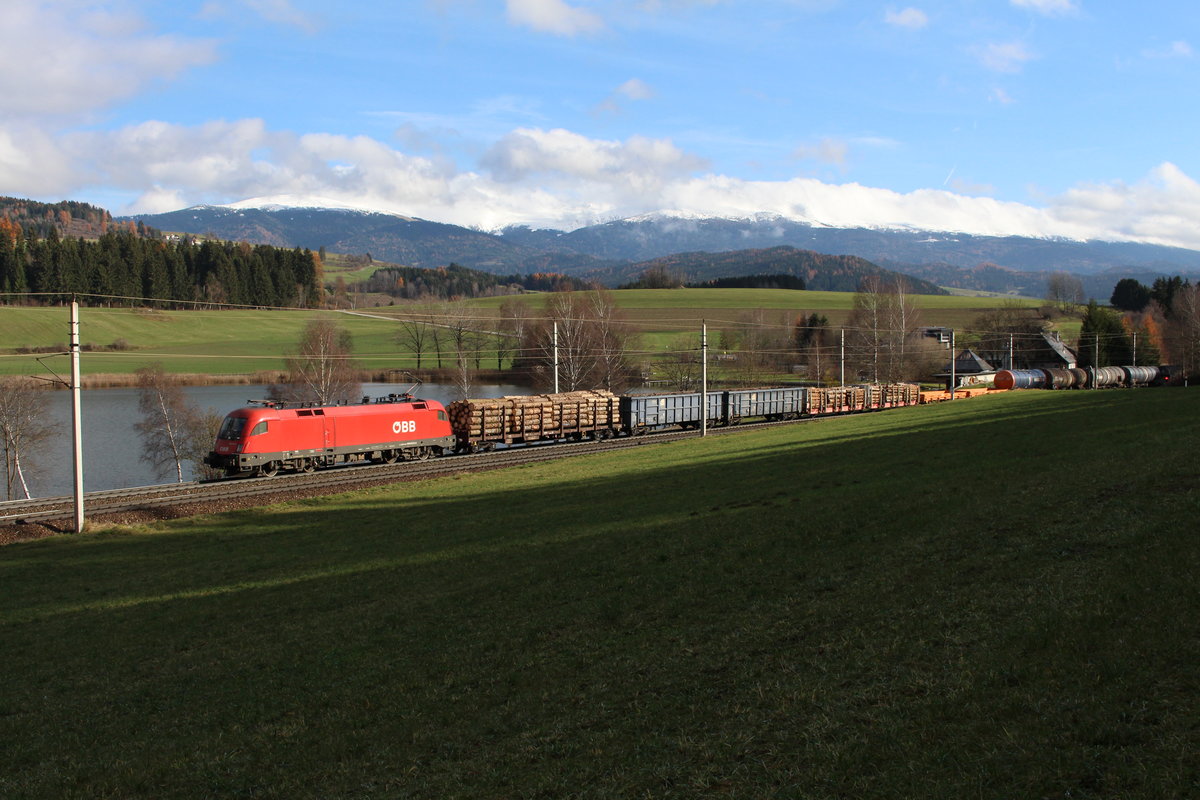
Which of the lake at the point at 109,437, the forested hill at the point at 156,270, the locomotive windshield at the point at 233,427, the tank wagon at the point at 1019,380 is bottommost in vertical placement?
the lake at the point at 109,437

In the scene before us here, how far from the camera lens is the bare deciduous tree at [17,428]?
5553cm

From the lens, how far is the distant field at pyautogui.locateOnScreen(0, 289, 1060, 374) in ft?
319

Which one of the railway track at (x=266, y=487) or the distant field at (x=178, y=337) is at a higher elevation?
the distant field at (x=178, y=337)

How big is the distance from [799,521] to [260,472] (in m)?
28.9

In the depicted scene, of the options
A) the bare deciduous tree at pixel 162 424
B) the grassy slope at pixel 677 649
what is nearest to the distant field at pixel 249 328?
the bare deciduous tree at pixel 162 424

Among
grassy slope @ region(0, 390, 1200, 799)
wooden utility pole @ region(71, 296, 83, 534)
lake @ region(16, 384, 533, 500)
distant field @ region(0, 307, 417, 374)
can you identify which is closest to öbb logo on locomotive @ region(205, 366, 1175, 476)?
wooden utility pole @ region(71, 296, 83, 534)

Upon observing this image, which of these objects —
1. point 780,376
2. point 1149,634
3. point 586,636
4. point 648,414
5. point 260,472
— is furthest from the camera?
point 780,376

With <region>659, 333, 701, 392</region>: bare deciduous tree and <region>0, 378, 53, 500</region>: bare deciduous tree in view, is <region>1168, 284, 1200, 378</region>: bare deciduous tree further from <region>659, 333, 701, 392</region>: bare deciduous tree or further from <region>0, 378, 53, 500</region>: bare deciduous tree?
<region>0, 378, 53, 500</region>: bare deciduous tree

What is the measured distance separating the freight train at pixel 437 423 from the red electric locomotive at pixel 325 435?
45 millimetres

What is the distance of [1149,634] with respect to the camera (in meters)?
8.12

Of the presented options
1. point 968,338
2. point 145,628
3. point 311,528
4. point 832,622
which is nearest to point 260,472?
point 311,528

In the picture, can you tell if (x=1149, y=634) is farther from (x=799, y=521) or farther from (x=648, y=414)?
(x=648, y=414)

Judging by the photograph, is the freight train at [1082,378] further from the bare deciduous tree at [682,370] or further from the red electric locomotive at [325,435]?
the red electric locomotive at [325,435]

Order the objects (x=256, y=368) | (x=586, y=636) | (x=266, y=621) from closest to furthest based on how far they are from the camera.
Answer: (x=586, y=636) → (x=266, y=621) → (x=256, y=368)
